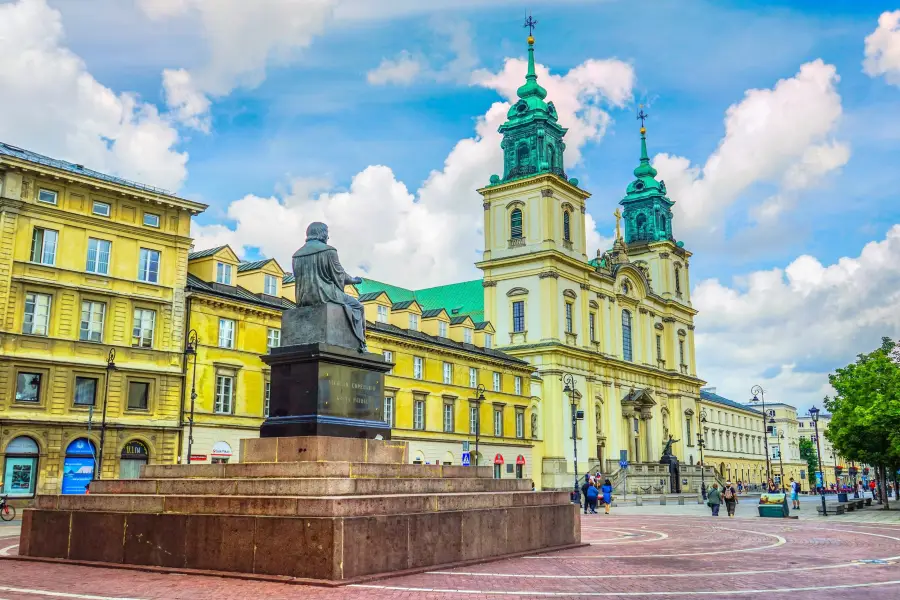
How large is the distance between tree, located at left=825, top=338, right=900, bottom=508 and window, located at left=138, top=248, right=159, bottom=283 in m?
35.4

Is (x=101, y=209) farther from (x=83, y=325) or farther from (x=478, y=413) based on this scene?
(x=478, y=413)

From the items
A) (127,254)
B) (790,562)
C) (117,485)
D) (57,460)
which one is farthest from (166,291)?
(790,562)

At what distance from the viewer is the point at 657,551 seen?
18609 millimetres

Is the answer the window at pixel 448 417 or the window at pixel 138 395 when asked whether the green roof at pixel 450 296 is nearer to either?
the window at pixel 448 417

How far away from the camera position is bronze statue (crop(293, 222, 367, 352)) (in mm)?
17578

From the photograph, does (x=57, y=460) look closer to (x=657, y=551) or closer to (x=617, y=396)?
(x=657, y=551)

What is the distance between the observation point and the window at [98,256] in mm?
37625

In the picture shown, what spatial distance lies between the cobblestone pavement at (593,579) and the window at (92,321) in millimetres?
18138

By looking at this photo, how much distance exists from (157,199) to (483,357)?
26688mm

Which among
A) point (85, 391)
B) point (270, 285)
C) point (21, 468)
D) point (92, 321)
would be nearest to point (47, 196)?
point (92, 321)

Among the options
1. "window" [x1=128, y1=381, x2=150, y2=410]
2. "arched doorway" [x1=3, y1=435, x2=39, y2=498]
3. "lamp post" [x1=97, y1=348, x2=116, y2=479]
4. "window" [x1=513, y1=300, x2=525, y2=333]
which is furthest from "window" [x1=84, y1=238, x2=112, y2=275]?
"window" [x1=513, y1=300, x2=525, y2=333]

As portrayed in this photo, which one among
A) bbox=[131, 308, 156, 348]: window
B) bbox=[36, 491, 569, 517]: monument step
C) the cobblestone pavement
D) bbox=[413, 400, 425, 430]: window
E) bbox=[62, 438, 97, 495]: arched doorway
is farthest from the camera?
bbox=[413, 400, 425, 430]: window

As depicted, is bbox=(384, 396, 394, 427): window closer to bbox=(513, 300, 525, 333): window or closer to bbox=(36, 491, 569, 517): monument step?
bbox=(513, 300, 525, 333): window

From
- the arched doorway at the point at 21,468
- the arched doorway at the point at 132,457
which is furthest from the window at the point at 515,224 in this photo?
the arched doorway at the point at 21,468
